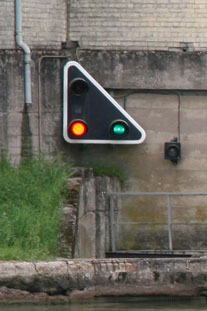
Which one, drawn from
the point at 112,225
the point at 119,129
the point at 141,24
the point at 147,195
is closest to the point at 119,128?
the point at 119,129

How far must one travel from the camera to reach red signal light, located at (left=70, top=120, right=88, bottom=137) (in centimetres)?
1598

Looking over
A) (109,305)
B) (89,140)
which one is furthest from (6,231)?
(89,140)

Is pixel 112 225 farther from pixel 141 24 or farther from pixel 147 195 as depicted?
pixel 141 24

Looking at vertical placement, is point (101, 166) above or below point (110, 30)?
below

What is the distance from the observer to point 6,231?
13.0 metres

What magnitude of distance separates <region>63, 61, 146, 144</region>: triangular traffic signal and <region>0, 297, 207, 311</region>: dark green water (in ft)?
16.0

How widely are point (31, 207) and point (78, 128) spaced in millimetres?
2151

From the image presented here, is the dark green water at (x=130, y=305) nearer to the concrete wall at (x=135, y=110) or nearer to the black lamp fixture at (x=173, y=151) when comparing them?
the concrete wall at (x=135, y=110)

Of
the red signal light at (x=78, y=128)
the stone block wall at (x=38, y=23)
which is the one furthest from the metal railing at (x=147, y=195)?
the stone block wall at (x=38, y=23)

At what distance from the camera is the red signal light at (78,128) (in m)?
16.0

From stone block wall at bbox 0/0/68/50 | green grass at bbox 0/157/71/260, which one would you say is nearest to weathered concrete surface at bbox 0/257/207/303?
green grass at bbox 0/157/71/260

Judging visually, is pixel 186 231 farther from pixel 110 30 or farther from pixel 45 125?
pixel 110 30

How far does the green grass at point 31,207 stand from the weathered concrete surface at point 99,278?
603 millimetres

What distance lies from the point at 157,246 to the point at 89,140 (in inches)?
68.5
